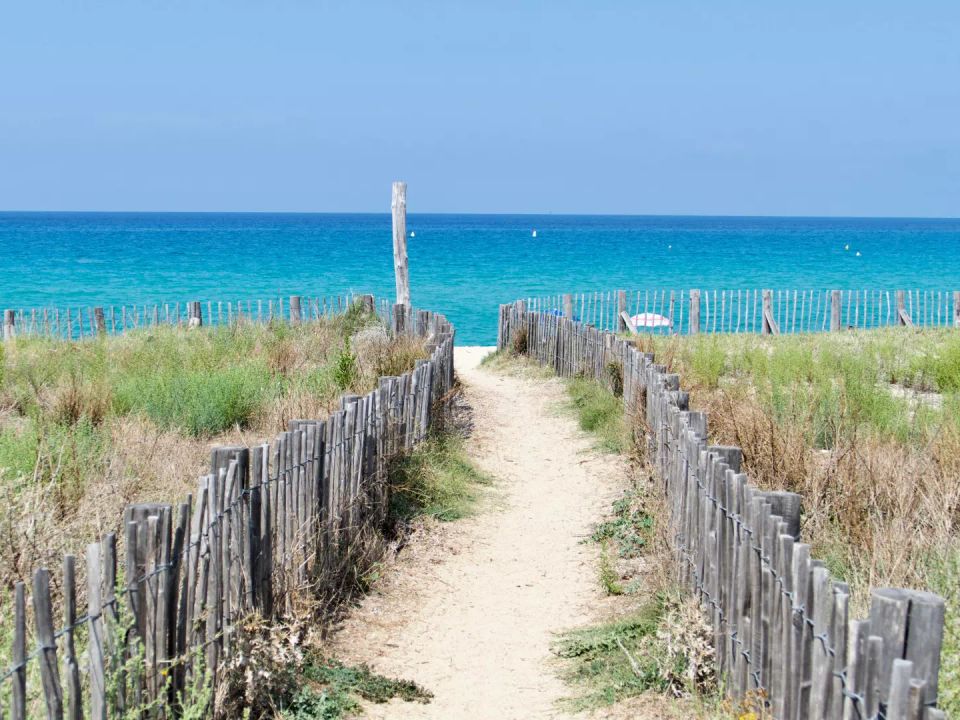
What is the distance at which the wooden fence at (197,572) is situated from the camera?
3113 millimetres

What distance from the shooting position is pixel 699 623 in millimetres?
4789

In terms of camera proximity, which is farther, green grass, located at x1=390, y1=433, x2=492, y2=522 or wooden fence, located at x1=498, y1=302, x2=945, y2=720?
green grass, located at x1=390, y1=433, x2=492, y2=522

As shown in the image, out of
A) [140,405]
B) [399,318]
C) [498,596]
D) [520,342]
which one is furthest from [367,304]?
[498,596]

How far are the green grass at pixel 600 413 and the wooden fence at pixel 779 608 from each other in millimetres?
2539

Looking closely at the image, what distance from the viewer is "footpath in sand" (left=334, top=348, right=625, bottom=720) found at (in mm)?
5066

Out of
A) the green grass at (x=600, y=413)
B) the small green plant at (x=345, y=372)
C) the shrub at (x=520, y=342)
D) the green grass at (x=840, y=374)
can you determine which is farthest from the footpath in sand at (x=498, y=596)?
the shrub at (x=520, y=342)

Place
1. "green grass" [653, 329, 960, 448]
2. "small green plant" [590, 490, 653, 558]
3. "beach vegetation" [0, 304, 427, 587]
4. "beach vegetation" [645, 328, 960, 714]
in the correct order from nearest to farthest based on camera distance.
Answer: "beach vegetation" [645, 328, 960, 714] < "beach vegetation" [0, 304, 427, 587] < "small green plant" [590, 490, 653, 558] < "green grass" [653, 329, 960, 448]

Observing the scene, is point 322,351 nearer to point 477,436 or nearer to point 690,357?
point 477,436

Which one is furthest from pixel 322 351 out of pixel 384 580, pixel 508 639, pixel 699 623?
pixel 699 623

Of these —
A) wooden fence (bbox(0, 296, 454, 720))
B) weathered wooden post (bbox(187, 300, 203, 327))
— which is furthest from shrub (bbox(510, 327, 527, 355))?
wooden fence (bbox(0, 296, 454, 720))

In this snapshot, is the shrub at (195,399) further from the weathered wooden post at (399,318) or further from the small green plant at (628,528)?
the weathered wooden post at (399,318)

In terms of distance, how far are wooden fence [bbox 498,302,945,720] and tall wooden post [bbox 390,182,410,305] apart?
10712mm

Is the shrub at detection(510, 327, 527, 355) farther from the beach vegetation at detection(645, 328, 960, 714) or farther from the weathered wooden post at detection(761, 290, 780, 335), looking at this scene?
the weathered wooden post at detection(761, 290, 780, 335)

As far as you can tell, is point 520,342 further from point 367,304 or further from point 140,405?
point 140,405
